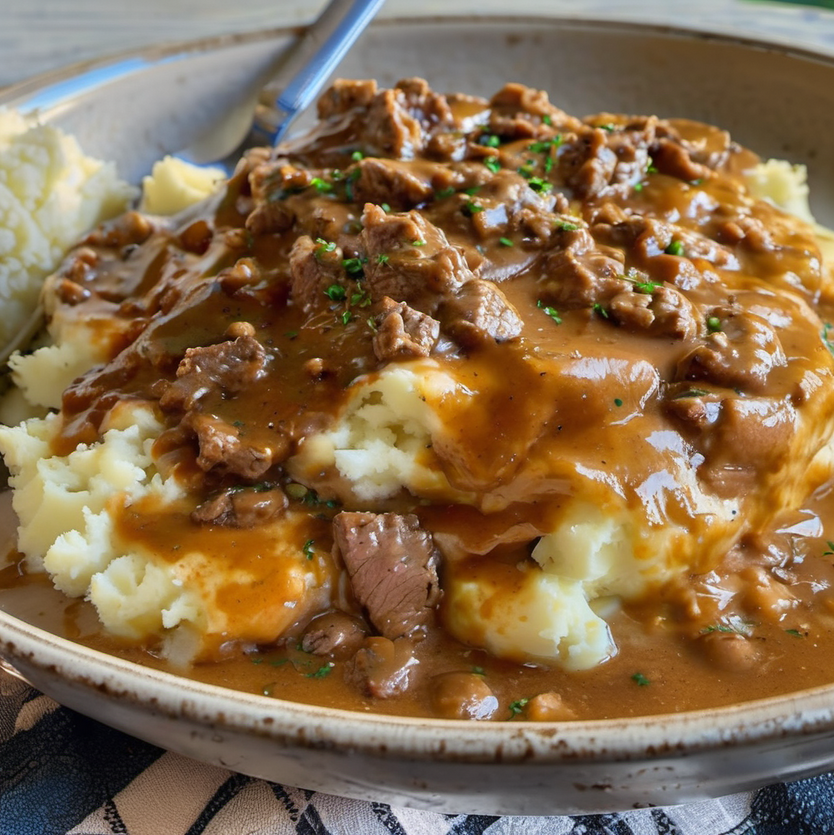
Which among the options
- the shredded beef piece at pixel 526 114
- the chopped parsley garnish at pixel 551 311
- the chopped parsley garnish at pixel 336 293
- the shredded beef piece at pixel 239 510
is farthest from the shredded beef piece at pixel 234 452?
the shredded beef piece at pixel 526 114

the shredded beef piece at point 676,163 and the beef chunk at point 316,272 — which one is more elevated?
the shredded beef piece at point 676,163

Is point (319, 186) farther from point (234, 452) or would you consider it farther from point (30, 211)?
point (30, 211)

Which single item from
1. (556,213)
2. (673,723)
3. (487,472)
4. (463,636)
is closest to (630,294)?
(556,213)

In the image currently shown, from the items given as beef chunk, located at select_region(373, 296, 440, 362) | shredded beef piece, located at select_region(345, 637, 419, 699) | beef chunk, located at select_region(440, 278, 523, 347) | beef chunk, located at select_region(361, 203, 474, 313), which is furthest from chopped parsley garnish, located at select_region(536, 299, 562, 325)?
shredded beef piece, located at select_region(345, 637, 419, 699)

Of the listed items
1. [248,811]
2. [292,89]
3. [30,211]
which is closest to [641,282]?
[248,811]

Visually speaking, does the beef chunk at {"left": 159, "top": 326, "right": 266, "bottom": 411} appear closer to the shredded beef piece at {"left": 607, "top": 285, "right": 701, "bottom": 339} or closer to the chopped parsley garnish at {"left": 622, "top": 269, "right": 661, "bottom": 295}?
the shredded beef piece at {"left": 607, "top": 285, "right": 701, "bottom": 339}

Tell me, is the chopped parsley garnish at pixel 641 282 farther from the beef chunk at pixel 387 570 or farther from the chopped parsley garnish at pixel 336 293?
the beef chunk at pixel 387 570
